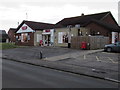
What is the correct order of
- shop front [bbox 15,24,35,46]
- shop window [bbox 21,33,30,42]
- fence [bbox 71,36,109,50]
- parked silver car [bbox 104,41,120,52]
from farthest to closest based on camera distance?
shop window [bbox 21,33,30,42], shop front [bbox 15,24,35,46], fence [bbox 71,36,109,50], parked silver car [bbox 104,41,120,52]

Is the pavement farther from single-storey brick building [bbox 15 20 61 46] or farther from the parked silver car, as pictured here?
single-storey brick building [bbox 15 20 61 46]

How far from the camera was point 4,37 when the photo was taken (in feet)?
272

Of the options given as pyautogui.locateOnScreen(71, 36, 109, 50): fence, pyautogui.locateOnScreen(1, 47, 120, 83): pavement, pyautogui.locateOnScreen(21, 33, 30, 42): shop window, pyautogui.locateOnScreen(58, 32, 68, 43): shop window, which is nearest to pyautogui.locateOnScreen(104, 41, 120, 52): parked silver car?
pyautogui.locateOnScreen(71, 36, 109, 50): fence

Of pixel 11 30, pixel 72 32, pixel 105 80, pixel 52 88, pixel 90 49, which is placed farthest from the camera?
pixel 11 30

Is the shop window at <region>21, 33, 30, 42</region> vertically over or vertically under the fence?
over

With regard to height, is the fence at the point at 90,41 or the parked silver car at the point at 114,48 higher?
the fence at the point at 90,41

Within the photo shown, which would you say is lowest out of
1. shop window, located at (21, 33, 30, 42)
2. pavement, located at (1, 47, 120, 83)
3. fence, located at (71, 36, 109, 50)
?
pavement, located at (1, 47, 120, 83)

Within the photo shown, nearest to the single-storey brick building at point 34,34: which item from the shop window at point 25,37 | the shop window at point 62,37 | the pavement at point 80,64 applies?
the shop window at point 25,37

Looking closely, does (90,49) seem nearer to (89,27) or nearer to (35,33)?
(89,27)

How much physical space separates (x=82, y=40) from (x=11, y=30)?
192 ft

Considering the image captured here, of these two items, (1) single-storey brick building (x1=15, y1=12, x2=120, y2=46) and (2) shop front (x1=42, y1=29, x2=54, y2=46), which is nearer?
(1) single-storey brick building (x1=15, y1=12, x2=120, y2=46)

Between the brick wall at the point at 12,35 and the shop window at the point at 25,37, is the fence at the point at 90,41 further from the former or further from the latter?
the brick wall at the point at 12,35

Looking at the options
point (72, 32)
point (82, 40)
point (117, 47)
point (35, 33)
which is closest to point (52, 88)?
point (117, 47)

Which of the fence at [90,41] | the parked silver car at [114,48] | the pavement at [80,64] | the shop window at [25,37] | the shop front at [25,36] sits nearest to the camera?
the pavement at [80,64]
